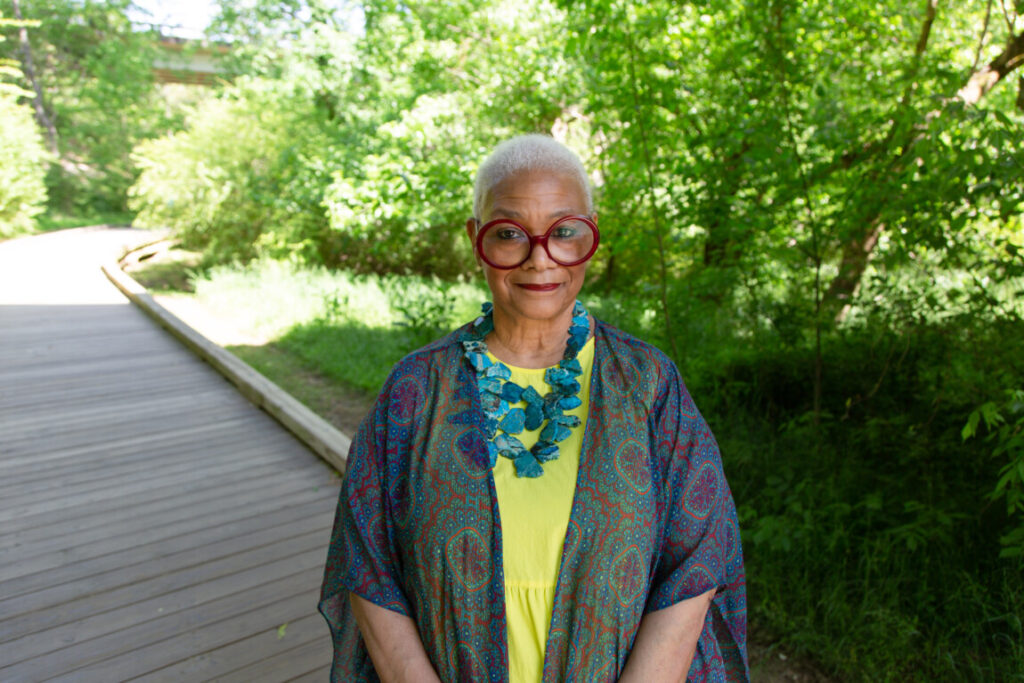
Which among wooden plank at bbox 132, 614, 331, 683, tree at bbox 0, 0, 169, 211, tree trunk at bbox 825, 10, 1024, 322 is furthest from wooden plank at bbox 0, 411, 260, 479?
tree at bbox 0, 0, 169, 211

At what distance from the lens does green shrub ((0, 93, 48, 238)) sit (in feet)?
58.0

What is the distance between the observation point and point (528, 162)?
4.58 ft

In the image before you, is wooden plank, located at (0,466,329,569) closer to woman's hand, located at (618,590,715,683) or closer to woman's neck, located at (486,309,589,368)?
woman's neck, located at (486,309,589,368)

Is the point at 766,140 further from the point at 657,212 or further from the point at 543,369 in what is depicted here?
the point at 543,369

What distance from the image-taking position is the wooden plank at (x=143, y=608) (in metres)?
2.51

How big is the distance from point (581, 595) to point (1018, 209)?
2.19 m

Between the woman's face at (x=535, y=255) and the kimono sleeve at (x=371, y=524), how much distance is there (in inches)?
13.7

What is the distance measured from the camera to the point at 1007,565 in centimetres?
259

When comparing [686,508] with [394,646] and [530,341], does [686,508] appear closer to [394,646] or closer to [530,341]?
[530,341]

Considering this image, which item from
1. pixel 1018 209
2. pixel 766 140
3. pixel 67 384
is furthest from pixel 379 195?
pixel 1018 209

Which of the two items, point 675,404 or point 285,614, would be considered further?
point 285,614

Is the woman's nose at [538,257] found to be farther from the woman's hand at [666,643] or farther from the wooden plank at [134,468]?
the wooden plank at [134,468]

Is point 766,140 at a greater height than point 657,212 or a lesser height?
greater

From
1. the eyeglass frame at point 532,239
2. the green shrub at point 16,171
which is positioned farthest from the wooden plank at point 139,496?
the green shrub at point 16,171
